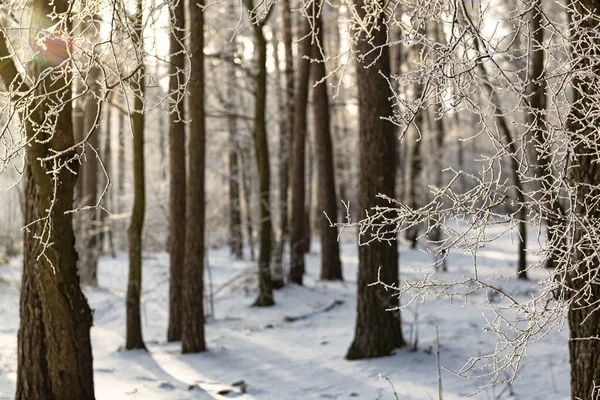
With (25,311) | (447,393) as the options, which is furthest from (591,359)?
(25,311)

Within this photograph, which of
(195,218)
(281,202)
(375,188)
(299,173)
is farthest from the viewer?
(299,173)

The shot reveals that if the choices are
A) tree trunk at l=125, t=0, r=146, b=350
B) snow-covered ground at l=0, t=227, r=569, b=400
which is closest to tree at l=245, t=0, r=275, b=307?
snow-covered ground at l=0, t=227, r=569, b=400

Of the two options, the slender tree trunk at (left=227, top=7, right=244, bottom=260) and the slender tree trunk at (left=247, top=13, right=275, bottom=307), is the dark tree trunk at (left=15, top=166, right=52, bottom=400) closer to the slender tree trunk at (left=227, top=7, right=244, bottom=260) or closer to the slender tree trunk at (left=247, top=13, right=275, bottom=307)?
the slender tree trunk at (left=247, top=13, right=275, bottom=307)

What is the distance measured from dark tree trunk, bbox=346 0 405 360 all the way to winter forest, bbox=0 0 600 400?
22 mm

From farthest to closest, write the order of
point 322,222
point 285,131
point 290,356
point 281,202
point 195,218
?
point 285,131
point 322,222
point 281,202
point 195,218
point 290,356

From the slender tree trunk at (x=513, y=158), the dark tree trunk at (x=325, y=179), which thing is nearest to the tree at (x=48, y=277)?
the slender tree trunk at (x=513, y=158)

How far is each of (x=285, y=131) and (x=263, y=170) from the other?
424 centimetres

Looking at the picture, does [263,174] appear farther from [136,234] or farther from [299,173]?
[136,234]

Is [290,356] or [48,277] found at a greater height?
[48,277]

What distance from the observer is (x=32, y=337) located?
18.5ft

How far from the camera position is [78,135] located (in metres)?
13.5

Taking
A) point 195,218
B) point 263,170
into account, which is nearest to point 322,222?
point 263,170

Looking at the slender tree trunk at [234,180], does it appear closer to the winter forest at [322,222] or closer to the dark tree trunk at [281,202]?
the winter forest at [322,222]

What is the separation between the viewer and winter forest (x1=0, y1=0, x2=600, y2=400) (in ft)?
13.3
